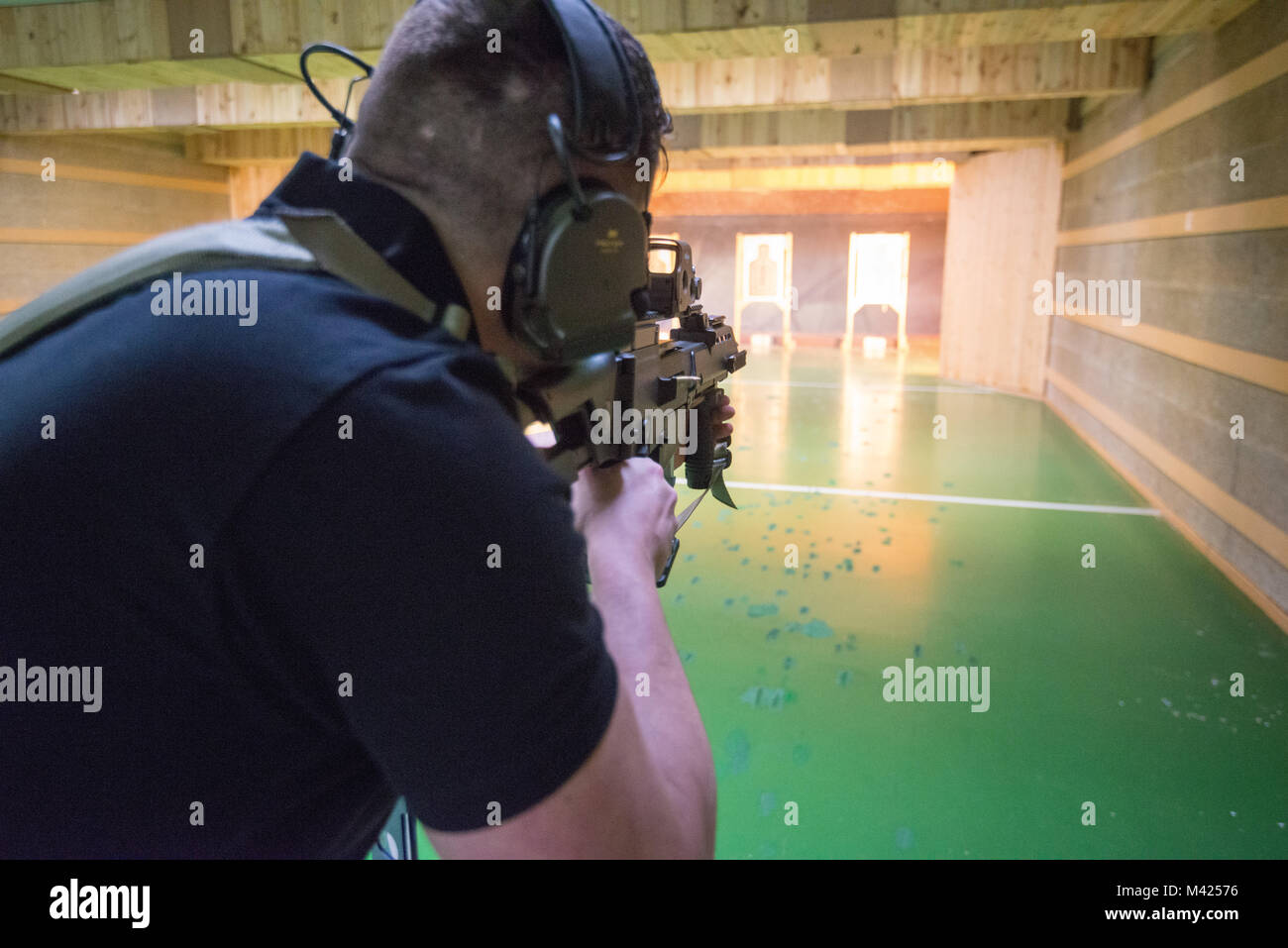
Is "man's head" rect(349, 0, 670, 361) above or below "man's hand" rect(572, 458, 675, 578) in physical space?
above

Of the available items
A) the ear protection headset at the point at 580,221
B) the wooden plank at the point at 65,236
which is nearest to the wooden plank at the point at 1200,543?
the ear protection headset at the point at 580,221

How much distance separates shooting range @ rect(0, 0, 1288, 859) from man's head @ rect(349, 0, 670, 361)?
13.7 inches

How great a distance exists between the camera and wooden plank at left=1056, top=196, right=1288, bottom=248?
2879 millimetres

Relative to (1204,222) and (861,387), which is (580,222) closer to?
(1204,222)

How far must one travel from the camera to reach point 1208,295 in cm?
342

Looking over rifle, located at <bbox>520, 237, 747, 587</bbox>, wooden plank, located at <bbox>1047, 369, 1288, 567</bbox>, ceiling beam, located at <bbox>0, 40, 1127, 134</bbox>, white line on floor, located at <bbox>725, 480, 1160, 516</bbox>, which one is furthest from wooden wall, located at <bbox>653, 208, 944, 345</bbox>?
rifle, located at <bbox>520, 237, 747, 587</bbox>

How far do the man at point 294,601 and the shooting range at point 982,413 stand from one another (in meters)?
0.06

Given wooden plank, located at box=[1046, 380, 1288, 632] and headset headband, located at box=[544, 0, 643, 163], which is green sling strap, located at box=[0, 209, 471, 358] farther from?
wooden plank, located at box=[1046, 380, 1288, 632]

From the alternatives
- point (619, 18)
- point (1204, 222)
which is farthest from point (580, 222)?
point (1204, 222)

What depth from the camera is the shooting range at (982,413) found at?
197 cm

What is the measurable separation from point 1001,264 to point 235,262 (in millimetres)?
7514

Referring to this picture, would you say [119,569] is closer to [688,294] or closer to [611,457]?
[611,457]

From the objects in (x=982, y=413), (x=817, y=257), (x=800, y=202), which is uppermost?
(x=800, y=202)
